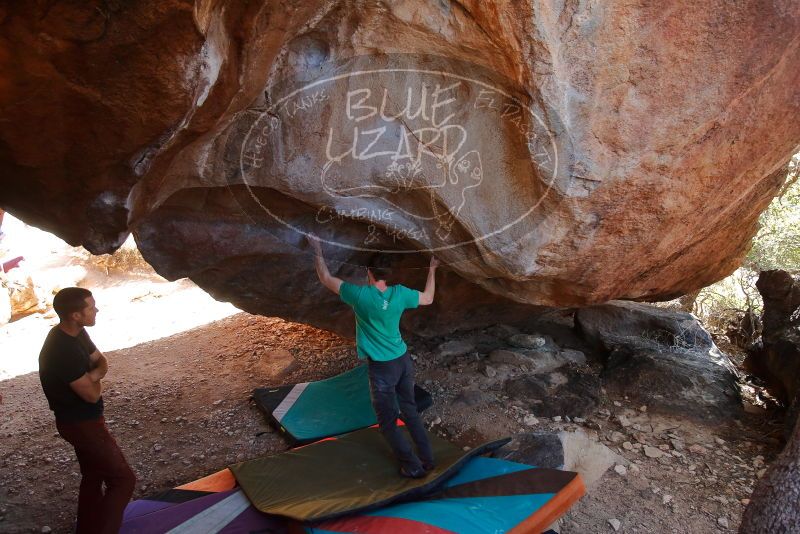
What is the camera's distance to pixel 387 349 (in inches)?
123

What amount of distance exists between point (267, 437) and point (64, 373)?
1.82 meters

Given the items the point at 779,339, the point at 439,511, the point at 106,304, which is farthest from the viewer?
the point at 106,304

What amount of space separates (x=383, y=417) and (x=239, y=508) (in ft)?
3.09

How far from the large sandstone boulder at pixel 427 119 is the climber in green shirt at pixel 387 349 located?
52 cm

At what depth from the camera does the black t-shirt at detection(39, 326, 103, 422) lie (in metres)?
2.55

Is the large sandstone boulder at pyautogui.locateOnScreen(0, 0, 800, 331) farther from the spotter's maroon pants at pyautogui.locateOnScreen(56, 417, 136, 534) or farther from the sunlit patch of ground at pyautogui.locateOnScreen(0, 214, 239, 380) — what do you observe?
the sunlit patch of ground at pyautogui.locateOnScreen(0, 214, 239, 380)

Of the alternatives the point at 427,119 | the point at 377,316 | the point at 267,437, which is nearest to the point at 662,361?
the point at 377,316

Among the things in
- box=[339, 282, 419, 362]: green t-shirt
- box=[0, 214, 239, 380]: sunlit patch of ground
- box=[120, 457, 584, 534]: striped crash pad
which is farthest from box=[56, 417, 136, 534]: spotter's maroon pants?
box=[0, 214, 239, 380]: sunlit patch of ground

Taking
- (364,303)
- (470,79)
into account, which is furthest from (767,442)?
(470,79)

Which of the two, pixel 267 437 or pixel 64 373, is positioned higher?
pixel 64 373

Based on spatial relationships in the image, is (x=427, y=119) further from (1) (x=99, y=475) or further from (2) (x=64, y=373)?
(1) (x=99, y=475)

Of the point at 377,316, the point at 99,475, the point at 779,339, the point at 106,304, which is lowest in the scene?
the point at 106,304

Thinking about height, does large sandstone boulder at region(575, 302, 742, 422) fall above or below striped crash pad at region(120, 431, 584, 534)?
above

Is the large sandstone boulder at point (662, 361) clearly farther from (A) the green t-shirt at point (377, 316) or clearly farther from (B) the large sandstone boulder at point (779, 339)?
(A) the green t-shirt at point (377, 316)
